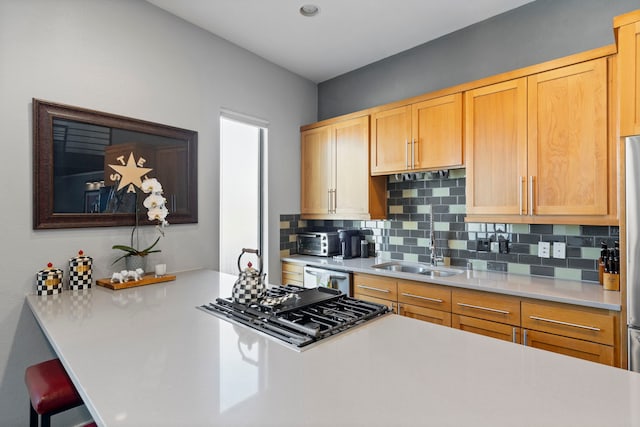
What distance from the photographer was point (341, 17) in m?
2.65

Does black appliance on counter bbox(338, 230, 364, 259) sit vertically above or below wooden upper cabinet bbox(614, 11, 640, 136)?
below

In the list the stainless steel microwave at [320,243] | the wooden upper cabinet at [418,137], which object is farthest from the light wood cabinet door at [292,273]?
the wooden upper cabinet at [418,137]

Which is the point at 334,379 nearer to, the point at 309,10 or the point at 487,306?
the point at 487,306

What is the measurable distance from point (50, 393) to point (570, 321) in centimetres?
249

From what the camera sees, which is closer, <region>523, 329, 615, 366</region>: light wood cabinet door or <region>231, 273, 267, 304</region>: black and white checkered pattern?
<region>231, 273, 267, 304</region>: black and white checkered pattern

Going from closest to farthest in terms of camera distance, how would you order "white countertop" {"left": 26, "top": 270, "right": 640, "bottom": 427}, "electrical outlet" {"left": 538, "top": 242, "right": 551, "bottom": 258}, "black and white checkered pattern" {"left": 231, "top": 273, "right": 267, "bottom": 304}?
"white countertop" {"left": 26, "top": 270, "right": 640, "bottom": 427} < "black and white checkered pattern" {"left": 231, "top": 273, "right": 267, "bottom": 304} < "electrical outlet" {"left": 538, "top": 242, "right": 551, "bottom": 258}

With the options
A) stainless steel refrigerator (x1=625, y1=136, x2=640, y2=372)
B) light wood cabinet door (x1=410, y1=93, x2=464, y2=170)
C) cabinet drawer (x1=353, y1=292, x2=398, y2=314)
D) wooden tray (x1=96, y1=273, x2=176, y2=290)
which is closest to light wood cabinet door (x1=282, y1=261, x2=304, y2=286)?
cabinet drawer (x1=353, y1=292, x2=398, y2=314)

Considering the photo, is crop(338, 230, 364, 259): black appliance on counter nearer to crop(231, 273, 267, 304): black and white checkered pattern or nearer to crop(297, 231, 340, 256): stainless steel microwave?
crop(297, 231, 340, 256): stainless steel microwave

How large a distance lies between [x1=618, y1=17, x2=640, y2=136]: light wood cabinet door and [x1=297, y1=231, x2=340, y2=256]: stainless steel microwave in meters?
2.31

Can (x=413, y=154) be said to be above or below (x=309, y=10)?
below

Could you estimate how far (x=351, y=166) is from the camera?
327cm

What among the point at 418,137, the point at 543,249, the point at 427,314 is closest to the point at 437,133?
the point at 418,137

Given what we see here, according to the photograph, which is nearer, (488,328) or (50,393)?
(50,393)

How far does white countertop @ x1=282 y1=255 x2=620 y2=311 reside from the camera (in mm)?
1849
